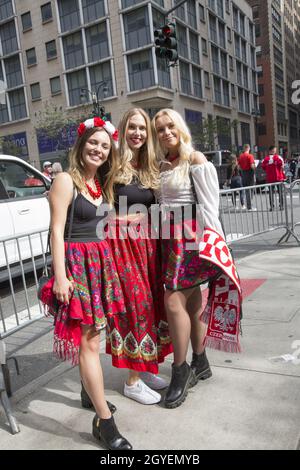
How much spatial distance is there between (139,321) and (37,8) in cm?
3968

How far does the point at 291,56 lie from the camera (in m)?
76.3

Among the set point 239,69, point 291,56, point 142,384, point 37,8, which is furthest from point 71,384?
point 291,56

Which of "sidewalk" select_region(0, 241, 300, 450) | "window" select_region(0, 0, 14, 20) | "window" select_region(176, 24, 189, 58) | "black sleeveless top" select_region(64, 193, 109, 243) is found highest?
"window" select_region(0, 0, 14, 20)

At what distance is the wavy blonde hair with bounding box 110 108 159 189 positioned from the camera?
2.57 meters

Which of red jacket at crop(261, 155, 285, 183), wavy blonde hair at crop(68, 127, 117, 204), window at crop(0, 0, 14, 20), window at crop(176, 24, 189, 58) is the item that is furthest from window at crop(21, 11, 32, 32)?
wavy blonde hair at crop(68, 127, 117, 204)

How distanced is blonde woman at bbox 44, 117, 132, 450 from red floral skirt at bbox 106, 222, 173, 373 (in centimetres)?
13

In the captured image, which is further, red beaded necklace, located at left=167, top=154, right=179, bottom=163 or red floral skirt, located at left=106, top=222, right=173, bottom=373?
red beaded necklace, located at left=167, top=154, right=179, bottom=163

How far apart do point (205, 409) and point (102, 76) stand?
34.0m

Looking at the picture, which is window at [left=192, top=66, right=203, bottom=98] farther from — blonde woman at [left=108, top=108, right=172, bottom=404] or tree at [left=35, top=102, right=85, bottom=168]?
blonde woman at [left=108, top=108, right=172, bottom=404]

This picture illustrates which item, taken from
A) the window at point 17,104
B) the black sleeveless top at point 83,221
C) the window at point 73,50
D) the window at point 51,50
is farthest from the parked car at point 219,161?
the window at point 17,104

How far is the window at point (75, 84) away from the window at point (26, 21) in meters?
6.28

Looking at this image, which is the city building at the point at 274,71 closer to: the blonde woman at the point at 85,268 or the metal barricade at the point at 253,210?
the metal barricade at the point at 253,210

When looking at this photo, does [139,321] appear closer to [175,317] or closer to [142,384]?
[175,317]

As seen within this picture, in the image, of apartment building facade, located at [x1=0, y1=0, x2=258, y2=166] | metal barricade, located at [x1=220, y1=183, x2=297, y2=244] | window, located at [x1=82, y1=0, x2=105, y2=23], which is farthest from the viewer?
window, located at [x1=82, y1=0, x2=105, y2=23]
